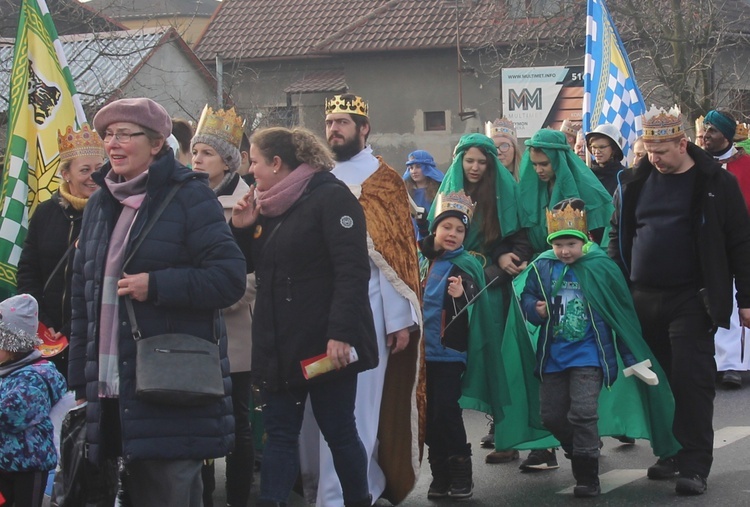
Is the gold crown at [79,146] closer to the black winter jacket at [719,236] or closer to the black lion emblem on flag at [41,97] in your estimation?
the black lion emblem on flag at [41,97]

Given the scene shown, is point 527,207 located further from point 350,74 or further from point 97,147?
point 350,74

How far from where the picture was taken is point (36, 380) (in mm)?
5617

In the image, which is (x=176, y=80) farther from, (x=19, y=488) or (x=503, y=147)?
(x=19, y=488)

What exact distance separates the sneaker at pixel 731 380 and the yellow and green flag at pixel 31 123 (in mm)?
5457

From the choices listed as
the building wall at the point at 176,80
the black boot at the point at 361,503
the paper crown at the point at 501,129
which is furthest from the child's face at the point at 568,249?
the building wall at the point at 176,80

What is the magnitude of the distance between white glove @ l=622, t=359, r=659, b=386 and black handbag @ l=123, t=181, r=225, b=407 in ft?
9.54

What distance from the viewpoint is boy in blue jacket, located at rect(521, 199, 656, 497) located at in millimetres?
6945

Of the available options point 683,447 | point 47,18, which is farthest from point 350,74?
point 683,447

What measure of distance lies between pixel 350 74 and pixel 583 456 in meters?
30.8

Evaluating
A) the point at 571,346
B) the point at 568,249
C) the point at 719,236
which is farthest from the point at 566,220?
the point at 719,236

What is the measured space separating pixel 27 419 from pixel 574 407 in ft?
9.52

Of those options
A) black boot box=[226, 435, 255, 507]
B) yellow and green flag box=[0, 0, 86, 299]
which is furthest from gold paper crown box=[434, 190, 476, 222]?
yellow and green flag box=[0, 0, 86, 299]

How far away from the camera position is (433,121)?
3709 cm

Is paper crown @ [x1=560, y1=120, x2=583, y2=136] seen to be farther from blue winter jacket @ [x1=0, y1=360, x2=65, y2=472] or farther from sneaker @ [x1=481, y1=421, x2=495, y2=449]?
blue winter jacket @ [x1=0, y1=360, x2=65, y2=472]
